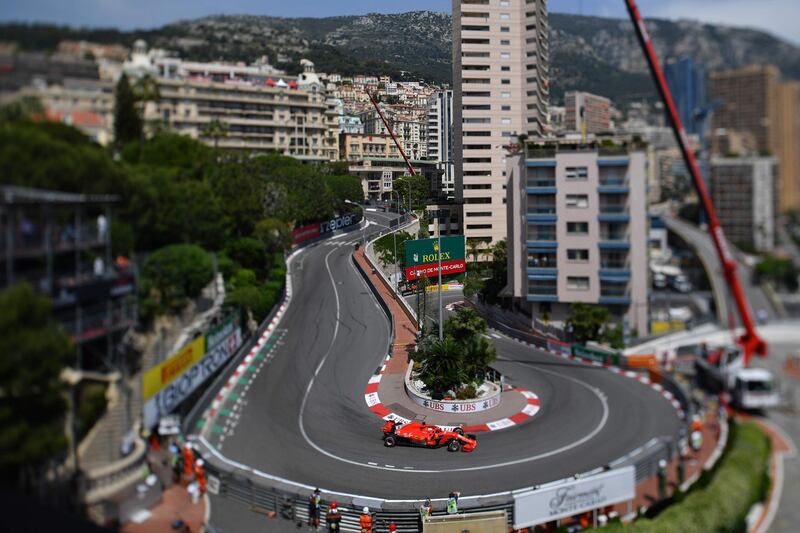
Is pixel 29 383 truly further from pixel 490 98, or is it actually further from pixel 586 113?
pixel 586 113

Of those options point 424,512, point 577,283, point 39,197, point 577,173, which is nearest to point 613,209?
point 577,173

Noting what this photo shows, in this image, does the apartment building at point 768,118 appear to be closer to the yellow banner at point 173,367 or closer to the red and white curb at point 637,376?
the red and white curb at point 637,376

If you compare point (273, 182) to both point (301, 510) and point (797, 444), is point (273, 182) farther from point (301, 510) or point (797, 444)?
point (797, 444)

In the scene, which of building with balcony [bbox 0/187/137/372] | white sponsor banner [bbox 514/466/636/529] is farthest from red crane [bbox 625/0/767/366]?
building with balcony [bbox 0/187/137/372]

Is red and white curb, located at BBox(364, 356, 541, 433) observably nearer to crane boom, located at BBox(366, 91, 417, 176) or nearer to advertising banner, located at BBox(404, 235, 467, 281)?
advertising banner, located at BBox(404, 235, 467, 281)

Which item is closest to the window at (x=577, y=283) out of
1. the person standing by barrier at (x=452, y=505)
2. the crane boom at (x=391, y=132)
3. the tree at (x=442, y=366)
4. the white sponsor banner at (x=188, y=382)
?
the tree at (x=442, y=366)
